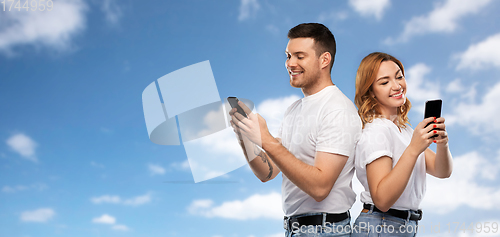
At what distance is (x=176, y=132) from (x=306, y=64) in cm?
167

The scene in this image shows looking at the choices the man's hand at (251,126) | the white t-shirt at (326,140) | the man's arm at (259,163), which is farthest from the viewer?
the man's arm at (259,163)

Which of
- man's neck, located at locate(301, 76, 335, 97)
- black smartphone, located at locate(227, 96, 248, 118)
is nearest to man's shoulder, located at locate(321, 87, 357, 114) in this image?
man's neck, located at locate(301, 76, 335, 97)

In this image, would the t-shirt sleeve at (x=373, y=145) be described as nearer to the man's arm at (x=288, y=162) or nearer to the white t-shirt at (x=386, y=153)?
the white t-shirt at (x=386, y=153)

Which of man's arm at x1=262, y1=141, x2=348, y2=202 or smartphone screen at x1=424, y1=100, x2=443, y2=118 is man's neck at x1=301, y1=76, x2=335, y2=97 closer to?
man's arm at x1=262, y1=141, x2=348, y2=202

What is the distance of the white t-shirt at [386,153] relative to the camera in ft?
12.1

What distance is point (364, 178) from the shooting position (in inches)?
151

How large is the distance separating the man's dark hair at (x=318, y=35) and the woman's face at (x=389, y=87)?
0.59 m

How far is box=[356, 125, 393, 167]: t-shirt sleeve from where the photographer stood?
363cm

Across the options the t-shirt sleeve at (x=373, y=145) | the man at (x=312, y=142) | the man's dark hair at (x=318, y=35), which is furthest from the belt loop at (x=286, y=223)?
the man's dark hair at (x=318, y=35)

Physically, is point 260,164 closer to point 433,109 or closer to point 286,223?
point 286,223

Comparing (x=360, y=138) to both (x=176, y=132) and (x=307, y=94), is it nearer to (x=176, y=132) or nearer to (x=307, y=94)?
(x=307, y=94)

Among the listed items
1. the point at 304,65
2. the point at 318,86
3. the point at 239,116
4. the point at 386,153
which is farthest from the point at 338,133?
A: the point at 239,116

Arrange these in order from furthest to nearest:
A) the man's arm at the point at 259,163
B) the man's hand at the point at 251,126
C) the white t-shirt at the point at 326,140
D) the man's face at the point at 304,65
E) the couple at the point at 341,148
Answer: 1. the man's arm at the point at 259,163
2. the man's face at the point at 304,65
3. the white t-shirt at the point at 326,140
4. the couple at the point at 341,148
5. the man's hand at the point at 251,126

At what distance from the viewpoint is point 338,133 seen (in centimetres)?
350
